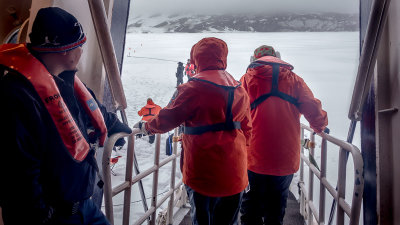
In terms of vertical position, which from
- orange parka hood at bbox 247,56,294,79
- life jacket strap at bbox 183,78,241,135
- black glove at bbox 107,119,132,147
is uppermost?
orange parka hood at bbox 247,56,294,79

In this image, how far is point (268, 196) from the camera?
1.63m

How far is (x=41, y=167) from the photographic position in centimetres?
78

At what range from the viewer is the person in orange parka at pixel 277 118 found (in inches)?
59.6

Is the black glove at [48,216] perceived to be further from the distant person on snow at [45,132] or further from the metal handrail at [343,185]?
the metal handrail at [343,185]

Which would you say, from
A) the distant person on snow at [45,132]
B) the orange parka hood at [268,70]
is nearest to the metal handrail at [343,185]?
the orange parka hood at [268,70]

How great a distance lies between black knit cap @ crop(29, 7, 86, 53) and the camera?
81 centimetres

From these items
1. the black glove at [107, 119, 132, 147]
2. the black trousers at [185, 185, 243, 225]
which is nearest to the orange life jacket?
the black glove at [107, 119, 132, 147]

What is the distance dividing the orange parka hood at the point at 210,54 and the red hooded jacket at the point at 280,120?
1.31ft

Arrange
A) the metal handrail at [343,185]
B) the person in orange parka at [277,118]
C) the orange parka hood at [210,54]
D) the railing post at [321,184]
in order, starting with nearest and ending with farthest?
the metal handrail at [343,185] < the orange parka hood at [210,54] < the person in orange parka at [277,118] < the railing post at [321,184]

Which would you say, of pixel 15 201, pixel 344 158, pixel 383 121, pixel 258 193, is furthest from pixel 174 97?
pixel 383 121

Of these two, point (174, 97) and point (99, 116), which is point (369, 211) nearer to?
point (174, 97)

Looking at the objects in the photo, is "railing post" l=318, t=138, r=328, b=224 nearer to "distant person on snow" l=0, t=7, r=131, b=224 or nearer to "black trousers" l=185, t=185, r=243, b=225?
"black trousers" l=185, t=185, r=243, b=225

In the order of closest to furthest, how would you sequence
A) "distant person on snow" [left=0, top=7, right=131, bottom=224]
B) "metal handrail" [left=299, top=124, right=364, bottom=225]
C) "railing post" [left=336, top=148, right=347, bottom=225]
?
"distant person on snow" [left=0, top=7, right=131, bottom=224], "metal handrail" [left=299, top=124, right=364, bottom=225], "railing post" [left=336, top=148, right=347, bottom=225]

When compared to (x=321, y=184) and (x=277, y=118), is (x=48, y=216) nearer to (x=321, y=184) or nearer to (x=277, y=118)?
(x=277, y=118)
